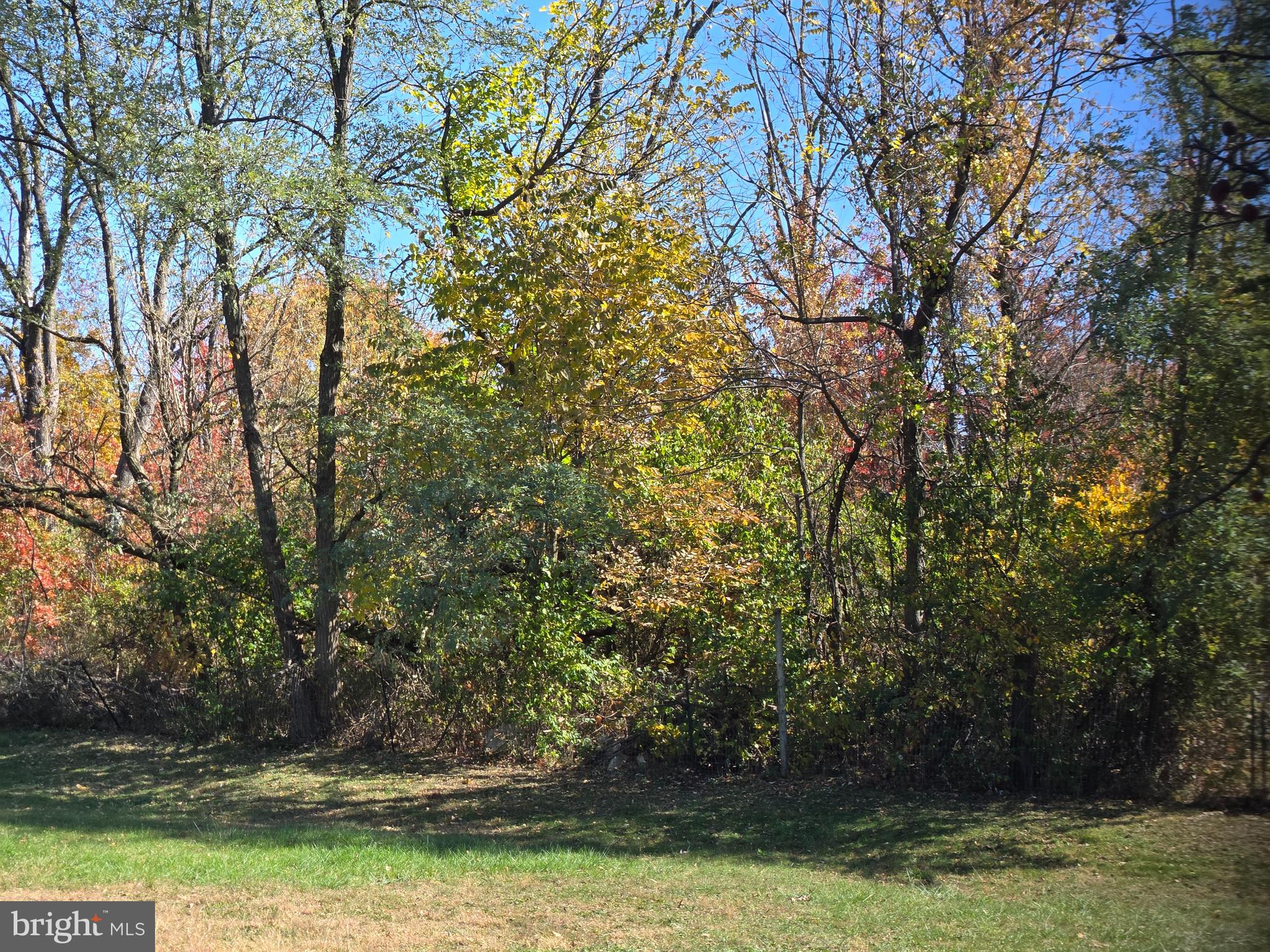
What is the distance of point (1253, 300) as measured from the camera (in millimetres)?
7293

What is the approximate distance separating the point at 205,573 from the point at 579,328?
7.39 m

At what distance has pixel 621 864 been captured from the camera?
8.81 metres

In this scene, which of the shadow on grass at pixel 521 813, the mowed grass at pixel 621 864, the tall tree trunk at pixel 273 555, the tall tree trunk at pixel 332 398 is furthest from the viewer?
the tall tree trunk at pixel 273 555

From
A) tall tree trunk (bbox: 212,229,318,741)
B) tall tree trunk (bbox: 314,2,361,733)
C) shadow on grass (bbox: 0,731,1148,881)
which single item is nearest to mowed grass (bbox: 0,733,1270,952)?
shadow on grass (bbox: 0,731,1148,881)

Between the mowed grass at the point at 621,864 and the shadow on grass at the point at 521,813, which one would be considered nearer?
the mowed grass at the point at 621,864

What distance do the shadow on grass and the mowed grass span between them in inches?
1.6

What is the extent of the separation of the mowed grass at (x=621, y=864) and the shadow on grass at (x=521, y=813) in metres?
0.04

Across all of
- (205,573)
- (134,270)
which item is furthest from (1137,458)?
(134,270)

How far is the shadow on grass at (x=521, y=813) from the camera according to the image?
9375 mm

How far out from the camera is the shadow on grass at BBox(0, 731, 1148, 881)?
30.8 ft

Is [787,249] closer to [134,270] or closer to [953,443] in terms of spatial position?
[953,443]

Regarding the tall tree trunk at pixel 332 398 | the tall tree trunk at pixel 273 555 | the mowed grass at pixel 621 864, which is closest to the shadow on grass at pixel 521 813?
the mowed grass at pixel 621 864

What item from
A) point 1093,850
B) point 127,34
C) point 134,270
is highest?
point 127,34

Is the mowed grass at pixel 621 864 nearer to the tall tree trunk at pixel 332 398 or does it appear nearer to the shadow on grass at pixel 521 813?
the shadow on grass at pixel 521 813
